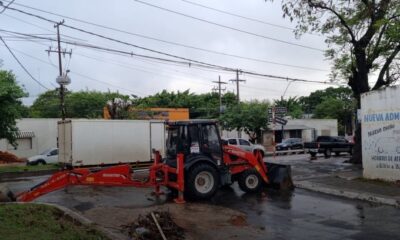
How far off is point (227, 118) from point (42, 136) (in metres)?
19.4

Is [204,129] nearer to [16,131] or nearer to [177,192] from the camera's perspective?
[177,192]

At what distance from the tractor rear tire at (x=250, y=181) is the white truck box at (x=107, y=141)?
43.9 feet

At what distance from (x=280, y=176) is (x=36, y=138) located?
39950mm

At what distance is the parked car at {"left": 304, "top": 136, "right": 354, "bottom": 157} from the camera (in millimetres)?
35469

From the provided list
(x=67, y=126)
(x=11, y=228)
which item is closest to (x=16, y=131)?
(x=67, y=126)

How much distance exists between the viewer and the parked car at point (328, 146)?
35469 millimetres

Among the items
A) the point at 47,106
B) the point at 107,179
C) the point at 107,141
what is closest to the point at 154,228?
the point at 107,179

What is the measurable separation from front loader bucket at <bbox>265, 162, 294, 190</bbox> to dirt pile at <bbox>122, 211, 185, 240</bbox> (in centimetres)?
660

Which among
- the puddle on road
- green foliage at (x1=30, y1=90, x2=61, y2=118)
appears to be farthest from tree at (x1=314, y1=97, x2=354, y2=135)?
the puddle on road

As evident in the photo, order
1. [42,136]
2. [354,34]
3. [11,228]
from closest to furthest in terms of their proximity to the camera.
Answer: [11,228] → [354,34] → [42,136]

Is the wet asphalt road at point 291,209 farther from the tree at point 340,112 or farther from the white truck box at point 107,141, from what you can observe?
the tree at point 340,112

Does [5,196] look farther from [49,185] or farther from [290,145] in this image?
[290,145]

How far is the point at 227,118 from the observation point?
52469 millimetres

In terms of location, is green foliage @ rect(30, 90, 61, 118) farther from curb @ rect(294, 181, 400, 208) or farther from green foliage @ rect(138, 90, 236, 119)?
curb @ rect(294, 181, 400, 208)
